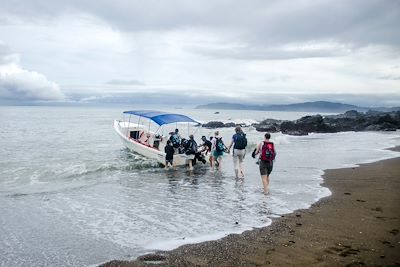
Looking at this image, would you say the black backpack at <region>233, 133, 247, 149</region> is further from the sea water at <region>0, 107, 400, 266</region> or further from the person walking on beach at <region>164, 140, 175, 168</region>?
the person walking on beach at <region>164, 140, 175, 168</region>

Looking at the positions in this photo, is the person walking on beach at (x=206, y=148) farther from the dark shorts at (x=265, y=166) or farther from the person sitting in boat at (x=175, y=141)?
the dark shorts at (x=265, y=166)

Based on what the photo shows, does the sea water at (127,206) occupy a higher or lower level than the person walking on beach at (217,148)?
lower

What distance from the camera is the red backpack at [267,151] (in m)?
12.2

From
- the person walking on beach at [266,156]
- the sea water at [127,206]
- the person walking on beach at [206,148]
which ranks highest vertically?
the person walking on beach at [266,156]

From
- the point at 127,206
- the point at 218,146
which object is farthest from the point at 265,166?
the point at 218,146

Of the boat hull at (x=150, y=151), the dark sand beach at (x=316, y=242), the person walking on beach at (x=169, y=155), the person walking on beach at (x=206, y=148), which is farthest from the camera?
the person walking on beach at (x=206, y=148)

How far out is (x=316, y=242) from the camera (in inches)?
287

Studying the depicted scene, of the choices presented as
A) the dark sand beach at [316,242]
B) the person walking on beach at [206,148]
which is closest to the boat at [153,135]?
the person walking on beach at [206,148]

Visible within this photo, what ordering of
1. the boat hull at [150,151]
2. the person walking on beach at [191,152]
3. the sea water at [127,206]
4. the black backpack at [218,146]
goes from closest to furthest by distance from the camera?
the sea water at [127,206], the black backpack at [218,146], the person walking on beach at [191,152], the boat hull at [150,151]

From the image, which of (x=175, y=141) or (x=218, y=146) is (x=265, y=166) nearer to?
(x=218, y=146)

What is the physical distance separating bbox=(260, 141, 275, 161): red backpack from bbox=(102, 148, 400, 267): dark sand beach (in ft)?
7.06

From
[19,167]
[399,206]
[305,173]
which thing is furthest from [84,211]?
[19,167]

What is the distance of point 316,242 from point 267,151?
17.0ft

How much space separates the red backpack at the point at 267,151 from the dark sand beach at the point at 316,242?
2152 millimetres
